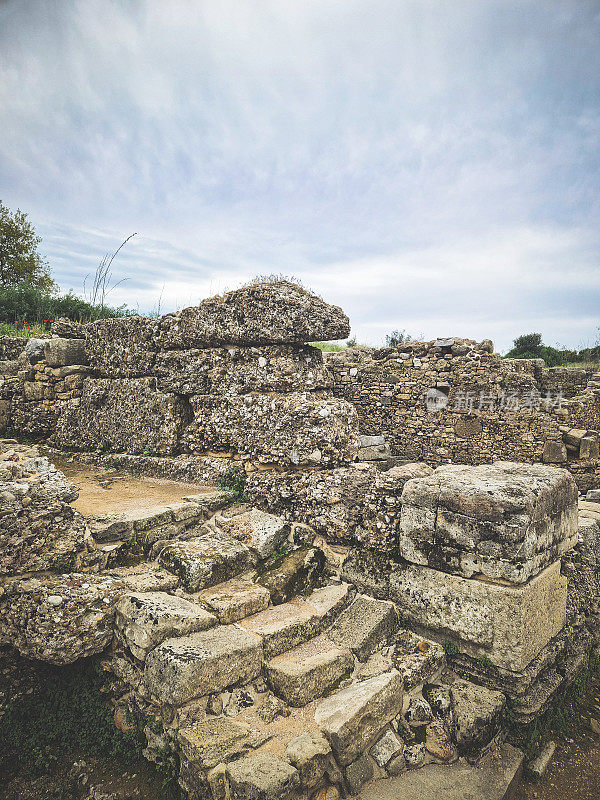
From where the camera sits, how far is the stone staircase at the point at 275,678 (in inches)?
85.9

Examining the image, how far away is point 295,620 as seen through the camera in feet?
9.45

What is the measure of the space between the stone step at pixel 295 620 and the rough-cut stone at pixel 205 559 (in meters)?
0.38

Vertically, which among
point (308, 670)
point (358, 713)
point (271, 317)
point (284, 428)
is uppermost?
point (271, 317)

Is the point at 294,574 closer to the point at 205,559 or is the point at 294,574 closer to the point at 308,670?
the point at 205,559

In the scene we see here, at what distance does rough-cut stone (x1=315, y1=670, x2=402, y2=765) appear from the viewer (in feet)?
7.52

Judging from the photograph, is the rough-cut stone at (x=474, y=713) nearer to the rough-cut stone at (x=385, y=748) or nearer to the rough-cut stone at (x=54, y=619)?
the rough-cut stone at (x=385, y=748)

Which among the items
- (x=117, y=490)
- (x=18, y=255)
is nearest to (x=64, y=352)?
(x=117, y=490)

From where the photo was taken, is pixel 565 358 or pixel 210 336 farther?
pixel 565 358

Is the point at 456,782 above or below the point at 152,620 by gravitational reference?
below

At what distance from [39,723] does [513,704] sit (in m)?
3.04

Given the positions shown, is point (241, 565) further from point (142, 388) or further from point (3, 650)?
point (142, 388)

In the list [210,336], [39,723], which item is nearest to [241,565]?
[39,723]

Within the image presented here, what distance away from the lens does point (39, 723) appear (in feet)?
8.39

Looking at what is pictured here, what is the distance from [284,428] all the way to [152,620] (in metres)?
1.99
